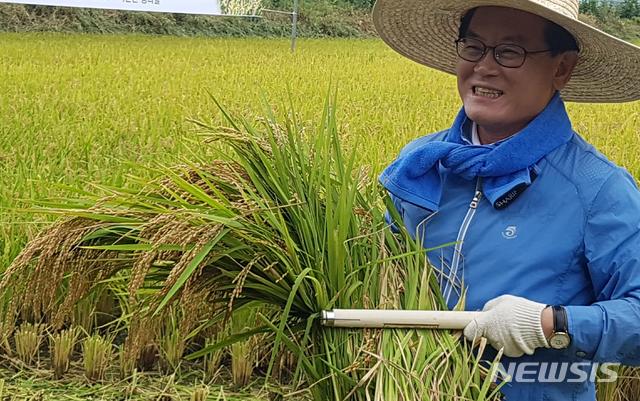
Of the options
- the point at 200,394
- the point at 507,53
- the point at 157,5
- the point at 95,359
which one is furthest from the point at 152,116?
the point at 157,5

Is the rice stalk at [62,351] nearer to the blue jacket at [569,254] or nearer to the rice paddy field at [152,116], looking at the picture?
the rice paddy field at [152,116]

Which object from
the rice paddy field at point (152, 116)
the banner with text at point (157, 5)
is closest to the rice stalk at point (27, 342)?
the rice paddy field at point (152, 116)

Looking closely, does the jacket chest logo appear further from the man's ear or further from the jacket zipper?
the man's ear

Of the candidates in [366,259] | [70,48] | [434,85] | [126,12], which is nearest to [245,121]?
[366,259]

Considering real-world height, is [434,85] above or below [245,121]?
below

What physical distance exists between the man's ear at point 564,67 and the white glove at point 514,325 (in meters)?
0.43

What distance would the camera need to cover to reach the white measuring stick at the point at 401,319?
4.98 ft

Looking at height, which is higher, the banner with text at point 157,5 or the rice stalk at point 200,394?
the rice stalk at point 200,394

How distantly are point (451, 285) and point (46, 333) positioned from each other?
1.16 metres

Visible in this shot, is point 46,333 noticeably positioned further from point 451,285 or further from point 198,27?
point 198,27

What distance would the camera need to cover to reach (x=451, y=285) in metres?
1.65

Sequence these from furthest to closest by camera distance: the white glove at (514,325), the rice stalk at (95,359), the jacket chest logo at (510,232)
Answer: the rice stalk at (95,359) < the jacket chest logo at (510,232) < the white glove at (514,325)

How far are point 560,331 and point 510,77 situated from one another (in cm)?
44

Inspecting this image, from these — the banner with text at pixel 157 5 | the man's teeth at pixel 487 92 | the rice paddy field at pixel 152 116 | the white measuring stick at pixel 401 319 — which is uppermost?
the man's teeth at pixel 487 92
